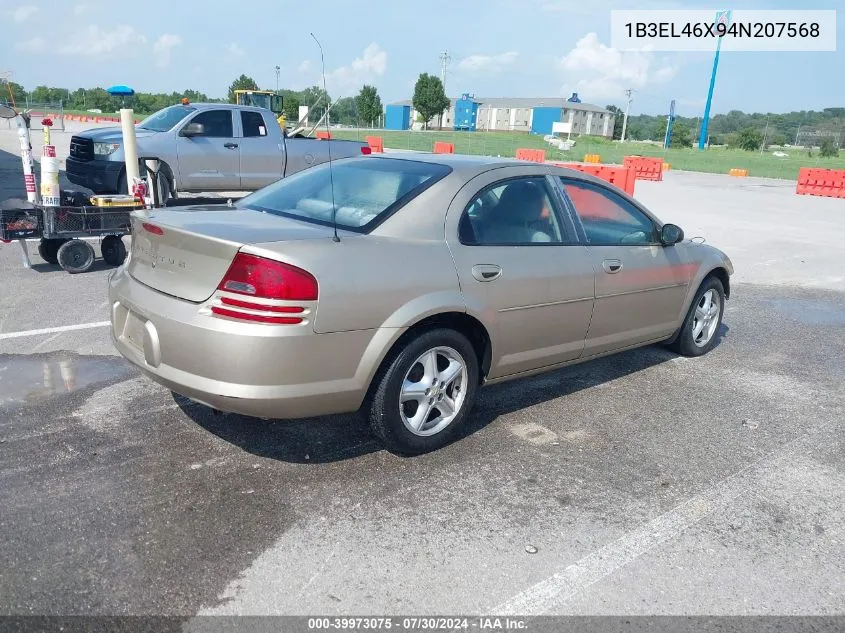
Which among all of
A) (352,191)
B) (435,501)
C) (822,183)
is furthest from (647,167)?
(435,501)

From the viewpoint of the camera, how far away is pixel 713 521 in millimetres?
3309

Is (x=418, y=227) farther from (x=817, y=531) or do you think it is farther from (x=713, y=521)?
(x=817, y=531)

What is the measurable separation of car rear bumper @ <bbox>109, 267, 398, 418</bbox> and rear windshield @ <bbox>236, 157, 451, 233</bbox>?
2.34 ft

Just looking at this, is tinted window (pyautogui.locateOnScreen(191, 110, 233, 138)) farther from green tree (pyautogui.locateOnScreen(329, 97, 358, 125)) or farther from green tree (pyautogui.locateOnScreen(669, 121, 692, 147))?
green tree (pyautogui.locateOnScreen(669, 121, 692, 147))

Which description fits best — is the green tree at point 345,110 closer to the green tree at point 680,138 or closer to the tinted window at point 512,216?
the tinted window at point 512,216

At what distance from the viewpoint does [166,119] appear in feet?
40.9

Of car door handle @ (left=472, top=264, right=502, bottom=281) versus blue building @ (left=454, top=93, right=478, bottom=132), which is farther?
blue building @ (left=454, top=93, right=478, bottom=132)

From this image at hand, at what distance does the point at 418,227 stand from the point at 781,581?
2299mm

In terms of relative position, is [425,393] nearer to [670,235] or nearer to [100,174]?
[670,235]

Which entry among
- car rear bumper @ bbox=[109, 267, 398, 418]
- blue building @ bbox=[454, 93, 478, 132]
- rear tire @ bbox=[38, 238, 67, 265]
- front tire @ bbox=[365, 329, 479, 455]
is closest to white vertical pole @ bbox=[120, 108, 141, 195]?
rear tire @ bbox=[38, 238, 67, 265]

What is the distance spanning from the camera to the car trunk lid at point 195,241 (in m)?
3.26

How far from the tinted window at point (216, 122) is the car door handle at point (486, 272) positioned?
989 cm

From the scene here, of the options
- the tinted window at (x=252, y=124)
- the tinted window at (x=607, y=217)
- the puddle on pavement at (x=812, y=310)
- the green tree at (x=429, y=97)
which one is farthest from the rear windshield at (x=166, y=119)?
the green tree at (x=429, y=97)

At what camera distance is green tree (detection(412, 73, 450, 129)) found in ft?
299
